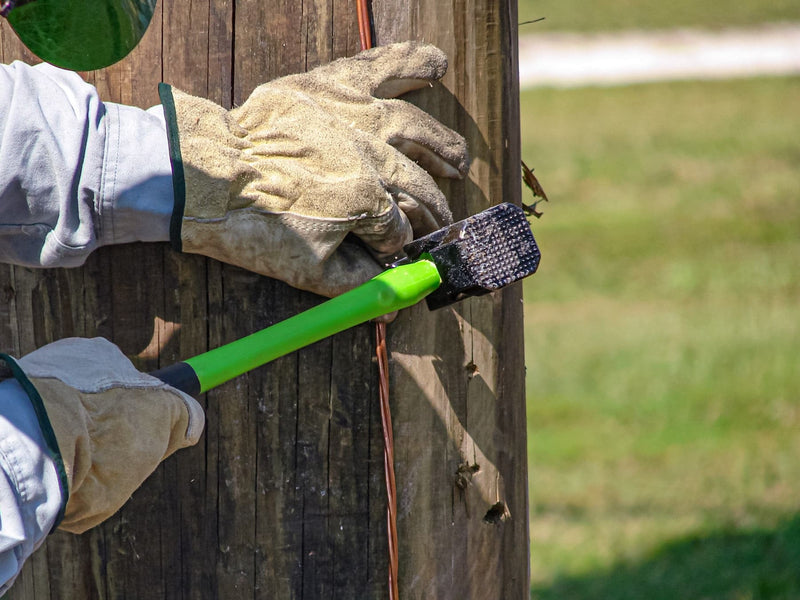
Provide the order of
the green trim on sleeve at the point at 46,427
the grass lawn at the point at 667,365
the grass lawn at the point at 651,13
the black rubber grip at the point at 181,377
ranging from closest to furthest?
the green trim on sleeve at the point at 46,427 → the black rubber grip at the point at 181,377 → the grass lawn at the point at 667,365 → the grass lawn at the point at 651,13

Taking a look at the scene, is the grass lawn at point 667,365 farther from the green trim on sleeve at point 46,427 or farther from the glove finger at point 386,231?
the green trim on sleeve at point 46,427

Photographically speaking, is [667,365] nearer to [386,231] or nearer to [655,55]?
[386,231]

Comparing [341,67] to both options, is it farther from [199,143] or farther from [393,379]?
[393,379]

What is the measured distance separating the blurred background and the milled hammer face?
2330 millimetres

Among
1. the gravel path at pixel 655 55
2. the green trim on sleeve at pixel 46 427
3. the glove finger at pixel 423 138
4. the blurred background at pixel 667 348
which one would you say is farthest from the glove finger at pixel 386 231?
the gravel path at pixel 655 55

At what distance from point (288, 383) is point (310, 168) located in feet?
1.29

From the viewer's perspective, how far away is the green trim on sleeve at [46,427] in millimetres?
1367

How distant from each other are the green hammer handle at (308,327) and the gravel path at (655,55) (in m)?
11.3

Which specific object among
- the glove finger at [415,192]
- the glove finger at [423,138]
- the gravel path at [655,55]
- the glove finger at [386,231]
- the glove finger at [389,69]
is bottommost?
the glove finger at [386,231]

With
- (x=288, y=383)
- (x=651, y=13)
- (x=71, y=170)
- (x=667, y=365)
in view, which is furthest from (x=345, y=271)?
(x=651, y=13)

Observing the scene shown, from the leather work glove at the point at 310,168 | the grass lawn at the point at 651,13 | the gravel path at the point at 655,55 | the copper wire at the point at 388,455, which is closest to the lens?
the leather work glove at the point at 310,168

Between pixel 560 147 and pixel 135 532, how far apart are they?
343 inches

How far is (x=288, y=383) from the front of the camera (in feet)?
5.88

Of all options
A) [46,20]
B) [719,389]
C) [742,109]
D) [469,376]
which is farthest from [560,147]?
[46,20]
